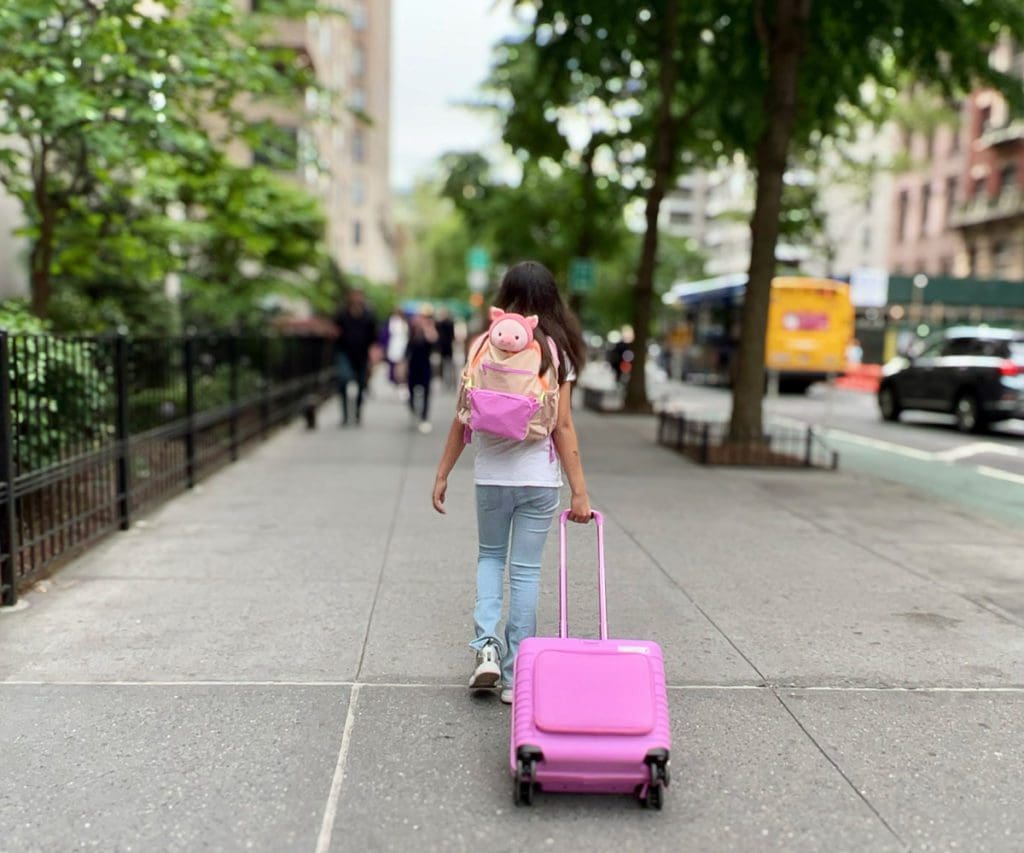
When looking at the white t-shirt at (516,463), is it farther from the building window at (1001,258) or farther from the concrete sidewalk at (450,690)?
the building window at (1001,258)

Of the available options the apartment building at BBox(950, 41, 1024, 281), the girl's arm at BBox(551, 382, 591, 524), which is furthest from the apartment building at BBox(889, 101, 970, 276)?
the girl's arm at BBox(551, 382, 591, 524)

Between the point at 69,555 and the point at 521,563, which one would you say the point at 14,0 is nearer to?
the point at 69,555

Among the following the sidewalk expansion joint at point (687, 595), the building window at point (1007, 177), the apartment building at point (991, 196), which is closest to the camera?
the sidewalk expansion joint at point (687, 595)

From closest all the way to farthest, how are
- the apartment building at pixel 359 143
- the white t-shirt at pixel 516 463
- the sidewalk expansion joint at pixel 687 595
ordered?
the white t-shirt at pixel 516 463
the sidewalk expansion joint at pixel 687 595
the apartment building at pixel 359 143

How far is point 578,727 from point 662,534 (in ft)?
15.3

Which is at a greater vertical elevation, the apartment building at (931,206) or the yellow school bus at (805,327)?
the apartment building at (931,206)

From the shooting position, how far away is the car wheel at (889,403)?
1994 centimetres

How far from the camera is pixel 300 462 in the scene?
11555 millimetres

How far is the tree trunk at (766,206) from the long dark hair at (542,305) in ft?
28.5

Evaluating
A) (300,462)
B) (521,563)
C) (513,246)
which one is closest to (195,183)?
(300,462)

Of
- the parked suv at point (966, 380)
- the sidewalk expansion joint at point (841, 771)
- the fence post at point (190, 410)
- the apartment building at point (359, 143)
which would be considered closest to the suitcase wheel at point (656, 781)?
the sidewalk expansion joint at point (841, 771)

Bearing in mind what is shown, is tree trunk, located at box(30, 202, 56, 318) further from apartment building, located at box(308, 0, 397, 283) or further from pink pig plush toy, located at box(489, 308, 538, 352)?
apartment building, located at box(308, 0, 397, 283)

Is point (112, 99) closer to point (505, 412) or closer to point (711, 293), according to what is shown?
point (505, 412)

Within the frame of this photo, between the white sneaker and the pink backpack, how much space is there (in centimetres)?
93
